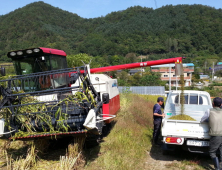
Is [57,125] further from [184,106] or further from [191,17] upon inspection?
[191,17]

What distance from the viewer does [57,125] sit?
15.8 ft

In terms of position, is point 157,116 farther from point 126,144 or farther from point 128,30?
point 128,30

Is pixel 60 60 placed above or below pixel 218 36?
below

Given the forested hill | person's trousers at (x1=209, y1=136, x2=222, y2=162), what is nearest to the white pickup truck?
person's trousers at (x1=209, y1=136, x2=222, y2=162)

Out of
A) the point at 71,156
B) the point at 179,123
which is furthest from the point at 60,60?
the point at 179,123

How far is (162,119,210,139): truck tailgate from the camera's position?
506 cm

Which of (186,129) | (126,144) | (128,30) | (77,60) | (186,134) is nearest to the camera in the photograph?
(186,134)

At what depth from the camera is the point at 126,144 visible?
6410 mm

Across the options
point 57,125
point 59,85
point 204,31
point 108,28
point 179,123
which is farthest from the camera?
point 108,28

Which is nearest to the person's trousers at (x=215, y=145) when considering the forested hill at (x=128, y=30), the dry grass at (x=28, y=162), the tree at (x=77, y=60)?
the dry grass at (x=28, y=162)

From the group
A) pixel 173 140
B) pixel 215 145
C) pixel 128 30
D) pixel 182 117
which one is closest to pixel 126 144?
pixel 173 140

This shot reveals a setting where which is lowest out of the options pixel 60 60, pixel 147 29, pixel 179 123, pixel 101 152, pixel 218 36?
pixel 101 152

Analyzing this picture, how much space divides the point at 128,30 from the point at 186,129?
103 meters

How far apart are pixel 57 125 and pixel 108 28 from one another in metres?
107
